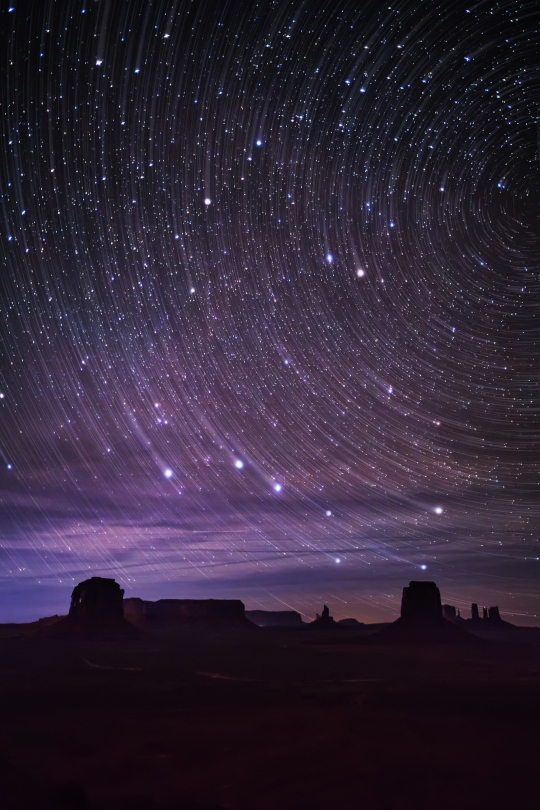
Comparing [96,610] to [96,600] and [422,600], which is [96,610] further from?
[422,600]

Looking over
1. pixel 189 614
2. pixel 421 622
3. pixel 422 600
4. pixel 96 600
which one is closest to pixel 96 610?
pixel 96 600

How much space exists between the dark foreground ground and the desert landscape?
11cm

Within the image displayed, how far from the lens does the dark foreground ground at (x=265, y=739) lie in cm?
2073

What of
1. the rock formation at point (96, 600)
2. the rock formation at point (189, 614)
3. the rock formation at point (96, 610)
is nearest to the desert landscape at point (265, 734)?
the rock formation at point (96, 610)

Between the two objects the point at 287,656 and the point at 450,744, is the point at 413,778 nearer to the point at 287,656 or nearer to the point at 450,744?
the point at 450,744

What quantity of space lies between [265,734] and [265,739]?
143 centimetres

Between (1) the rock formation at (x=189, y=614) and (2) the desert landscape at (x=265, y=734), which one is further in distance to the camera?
(1) the rock formation at (x=189, y=614)

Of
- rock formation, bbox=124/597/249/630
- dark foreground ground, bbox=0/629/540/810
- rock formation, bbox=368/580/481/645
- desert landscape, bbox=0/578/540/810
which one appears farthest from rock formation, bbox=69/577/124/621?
dark foreground ground, bbox=0/629/540/810

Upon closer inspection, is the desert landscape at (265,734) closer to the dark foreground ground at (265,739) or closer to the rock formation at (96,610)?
the dark foreground ground at (265,739)

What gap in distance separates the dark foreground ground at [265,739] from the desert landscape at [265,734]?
0.11m

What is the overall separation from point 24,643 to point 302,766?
98395 mm

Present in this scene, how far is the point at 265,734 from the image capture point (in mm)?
31500

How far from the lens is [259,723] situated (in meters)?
34.8

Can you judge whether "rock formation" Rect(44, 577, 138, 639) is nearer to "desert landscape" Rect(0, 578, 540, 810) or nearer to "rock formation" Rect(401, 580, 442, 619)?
"desert landscape" Rect(0, 578, 540, 810)
